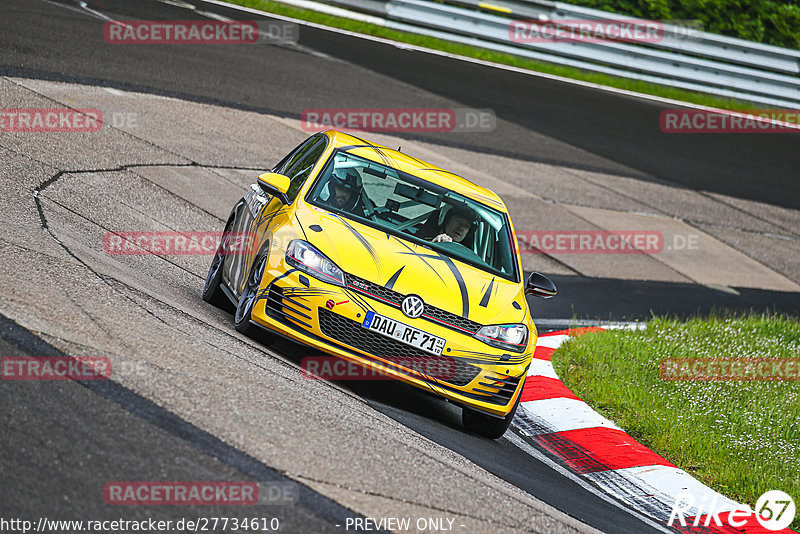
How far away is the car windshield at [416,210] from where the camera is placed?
7710 mm

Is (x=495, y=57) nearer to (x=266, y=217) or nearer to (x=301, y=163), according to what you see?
(x=301, y=163)

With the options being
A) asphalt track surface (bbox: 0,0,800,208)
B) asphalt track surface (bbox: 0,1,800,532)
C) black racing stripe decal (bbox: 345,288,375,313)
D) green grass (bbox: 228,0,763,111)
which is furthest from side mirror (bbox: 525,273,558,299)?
green grass (bbox: 228,0,763,111)

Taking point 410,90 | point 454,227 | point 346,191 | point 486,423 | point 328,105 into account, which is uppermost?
point 410,90

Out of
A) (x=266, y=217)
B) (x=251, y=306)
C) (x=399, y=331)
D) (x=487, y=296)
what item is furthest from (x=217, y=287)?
(x=487, y=296)

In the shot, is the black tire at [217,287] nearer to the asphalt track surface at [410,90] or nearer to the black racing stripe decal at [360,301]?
the black racing stripe decal at [360,301]

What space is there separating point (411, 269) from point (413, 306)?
1.13 ft

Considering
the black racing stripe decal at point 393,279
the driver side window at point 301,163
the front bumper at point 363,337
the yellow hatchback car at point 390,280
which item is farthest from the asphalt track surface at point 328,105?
the driver side window at point 301,163

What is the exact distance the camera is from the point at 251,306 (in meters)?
7.07

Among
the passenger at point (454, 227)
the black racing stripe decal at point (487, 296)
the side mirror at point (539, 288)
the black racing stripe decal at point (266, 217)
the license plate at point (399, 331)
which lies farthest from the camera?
the side mirror at point (539, 288)

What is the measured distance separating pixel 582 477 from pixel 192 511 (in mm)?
3463

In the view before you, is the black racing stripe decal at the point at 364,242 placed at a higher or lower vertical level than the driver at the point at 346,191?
lower

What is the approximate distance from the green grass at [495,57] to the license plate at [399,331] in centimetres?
1689

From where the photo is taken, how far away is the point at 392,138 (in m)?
16.4

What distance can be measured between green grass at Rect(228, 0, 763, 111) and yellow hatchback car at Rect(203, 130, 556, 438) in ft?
50.5
